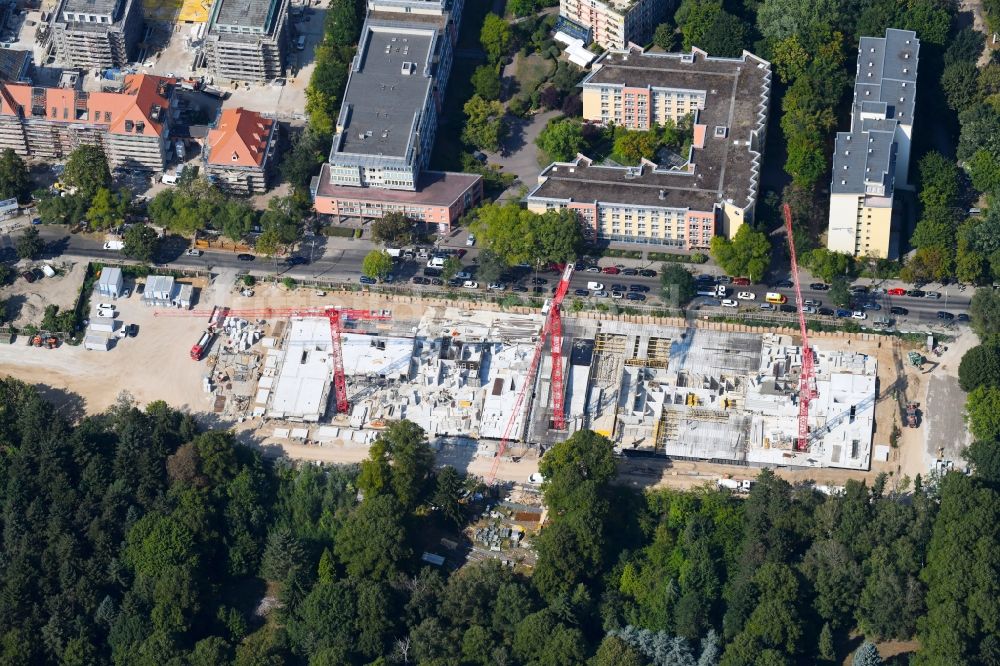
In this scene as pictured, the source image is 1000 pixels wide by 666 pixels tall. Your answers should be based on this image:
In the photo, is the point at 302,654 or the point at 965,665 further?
the point at 302,654

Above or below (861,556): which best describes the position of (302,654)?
below

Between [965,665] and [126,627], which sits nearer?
[965,665]

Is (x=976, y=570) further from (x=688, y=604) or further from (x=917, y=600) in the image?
(x=688, y=604)

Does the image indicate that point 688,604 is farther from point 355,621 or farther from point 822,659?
point 355,621

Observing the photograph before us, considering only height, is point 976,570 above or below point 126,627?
above

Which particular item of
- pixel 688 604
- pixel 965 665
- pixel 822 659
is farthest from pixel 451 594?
pixel 965 665

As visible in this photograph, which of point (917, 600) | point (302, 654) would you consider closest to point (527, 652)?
point (302, 654)
